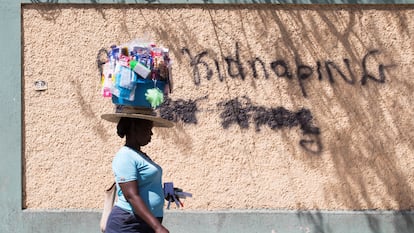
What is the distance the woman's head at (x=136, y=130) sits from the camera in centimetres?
486

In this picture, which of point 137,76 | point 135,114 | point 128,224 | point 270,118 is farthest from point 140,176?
point 270,118

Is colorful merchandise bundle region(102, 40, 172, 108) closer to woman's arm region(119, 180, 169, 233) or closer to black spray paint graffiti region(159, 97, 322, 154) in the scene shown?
woman's arm region(119, 180, 169, 233)

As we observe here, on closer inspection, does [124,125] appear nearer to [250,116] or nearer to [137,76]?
[137,76]

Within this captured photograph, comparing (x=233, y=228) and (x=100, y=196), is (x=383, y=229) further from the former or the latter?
(x=100, y=196)

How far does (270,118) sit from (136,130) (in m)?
2.82

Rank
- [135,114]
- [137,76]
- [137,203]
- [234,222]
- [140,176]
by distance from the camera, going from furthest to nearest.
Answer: [234,222] → [137,76] → [135,114] → [140,176] → [137,203]

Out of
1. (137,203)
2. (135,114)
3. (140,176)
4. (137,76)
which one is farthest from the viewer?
(137,76)

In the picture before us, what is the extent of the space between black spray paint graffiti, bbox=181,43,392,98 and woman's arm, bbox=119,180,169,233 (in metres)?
2.97

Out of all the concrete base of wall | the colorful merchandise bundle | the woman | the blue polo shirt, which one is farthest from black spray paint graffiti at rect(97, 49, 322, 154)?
the blue polo shirt

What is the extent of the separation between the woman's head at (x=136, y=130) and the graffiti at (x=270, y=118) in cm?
264

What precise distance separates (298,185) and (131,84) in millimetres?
3016

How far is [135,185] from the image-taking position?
464 cm

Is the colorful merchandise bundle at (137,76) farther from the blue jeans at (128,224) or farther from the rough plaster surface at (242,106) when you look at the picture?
the rough plaster surface at (242,106)

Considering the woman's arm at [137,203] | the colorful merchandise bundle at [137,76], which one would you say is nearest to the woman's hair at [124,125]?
the colorful merchandise bundle at [137,76]
